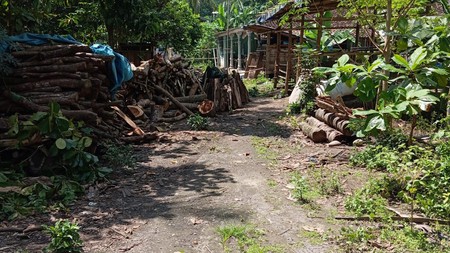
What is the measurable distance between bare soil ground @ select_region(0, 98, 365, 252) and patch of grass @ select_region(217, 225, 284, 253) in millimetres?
68

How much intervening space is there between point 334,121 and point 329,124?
11.8 inches

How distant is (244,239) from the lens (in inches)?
149

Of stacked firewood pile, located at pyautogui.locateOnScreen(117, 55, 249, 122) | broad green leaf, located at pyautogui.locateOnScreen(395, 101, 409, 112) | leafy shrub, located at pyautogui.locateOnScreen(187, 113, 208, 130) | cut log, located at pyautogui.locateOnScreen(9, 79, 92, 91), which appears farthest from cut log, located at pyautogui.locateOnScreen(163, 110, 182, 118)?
broad green leaf, located at pyautogui.locateOnScreen(395, 101, 409, 112)

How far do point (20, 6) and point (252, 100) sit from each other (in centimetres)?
882

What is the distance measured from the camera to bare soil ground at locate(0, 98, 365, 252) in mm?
3811

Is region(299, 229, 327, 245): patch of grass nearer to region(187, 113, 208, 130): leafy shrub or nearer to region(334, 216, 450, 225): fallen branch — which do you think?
region(334, 216, 450, 225): fallen branch

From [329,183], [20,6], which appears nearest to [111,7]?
[20,6]

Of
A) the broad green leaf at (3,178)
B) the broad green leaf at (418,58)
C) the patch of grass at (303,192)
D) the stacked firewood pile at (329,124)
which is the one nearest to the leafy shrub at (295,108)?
the stacked firewood pile at (329,124)

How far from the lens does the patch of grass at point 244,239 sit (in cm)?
361

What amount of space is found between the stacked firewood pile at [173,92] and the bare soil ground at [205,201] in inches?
103

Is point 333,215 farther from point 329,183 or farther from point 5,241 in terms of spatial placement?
point 5,241

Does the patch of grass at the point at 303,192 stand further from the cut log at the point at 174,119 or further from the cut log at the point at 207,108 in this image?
the cut log at the point at 207,108

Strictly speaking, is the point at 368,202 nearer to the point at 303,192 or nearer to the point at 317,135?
the point at 303,192

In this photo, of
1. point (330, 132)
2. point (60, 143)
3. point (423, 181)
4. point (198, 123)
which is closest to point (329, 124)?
point (330, 132)
